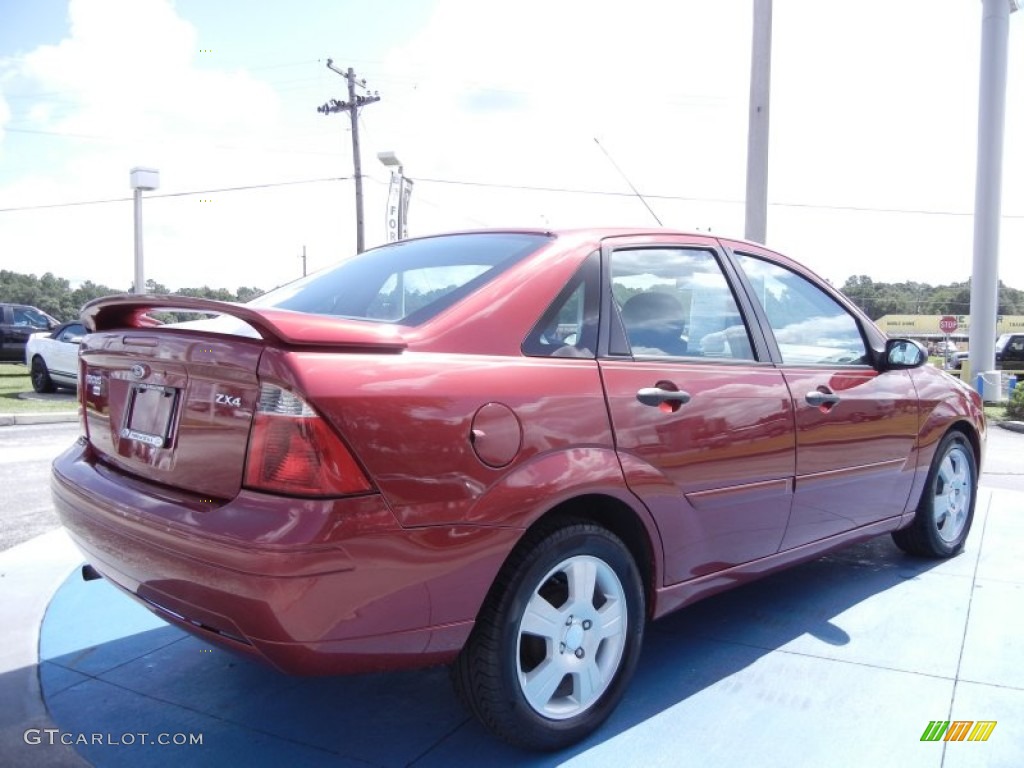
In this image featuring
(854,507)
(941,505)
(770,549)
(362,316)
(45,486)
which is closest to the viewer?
(362,316)

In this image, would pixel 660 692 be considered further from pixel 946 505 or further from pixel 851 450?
pixel 946 505

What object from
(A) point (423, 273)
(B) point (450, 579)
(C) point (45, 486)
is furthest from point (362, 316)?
(C) point (45, 486)

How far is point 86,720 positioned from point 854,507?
3.20 meters

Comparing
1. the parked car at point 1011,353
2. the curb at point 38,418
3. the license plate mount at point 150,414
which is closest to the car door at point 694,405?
the license plate mount at point 150,414

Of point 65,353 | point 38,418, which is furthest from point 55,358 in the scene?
point 38,418

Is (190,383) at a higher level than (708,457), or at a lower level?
higher

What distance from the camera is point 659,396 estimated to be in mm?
2689

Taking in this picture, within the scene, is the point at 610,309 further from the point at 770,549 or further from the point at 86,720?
the point at 86,720

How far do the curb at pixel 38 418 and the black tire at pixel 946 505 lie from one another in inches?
443

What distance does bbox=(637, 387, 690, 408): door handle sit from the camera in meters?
2.65

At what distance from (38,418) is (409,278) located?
10860 mm

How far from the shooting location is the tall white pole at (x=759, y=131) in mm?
8703

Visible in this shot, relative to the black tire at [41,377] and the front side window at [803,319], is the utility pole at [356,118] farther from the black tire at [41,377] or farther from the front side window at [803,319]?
the front side window at [803,319]

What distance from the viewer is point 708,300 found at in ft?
10.7
